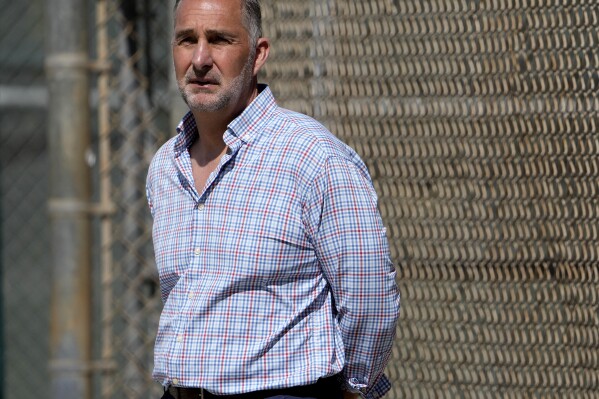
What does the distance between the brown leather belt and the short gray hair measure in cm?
89

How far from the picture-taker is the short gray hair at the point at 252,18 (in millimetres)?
2783

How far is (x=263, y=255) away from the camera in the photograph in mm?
2604

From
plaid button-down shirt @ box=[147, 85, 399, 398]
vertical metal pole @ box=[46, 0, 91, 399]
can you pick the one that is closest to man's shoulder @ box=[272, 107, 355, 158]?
plaid button-down shirt @ box=[147, 85, 399, 398]

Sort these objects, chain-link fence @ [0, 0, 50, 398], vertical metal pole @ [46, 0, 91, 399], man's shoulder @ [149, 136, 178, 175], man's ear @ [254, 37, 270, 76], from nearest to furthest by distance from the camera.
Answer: man's ear @ [254, 37, 270, 76] < man's shoulder @ [149, 136, 178, 175] < vertical metal pole @ [46, 0, 91, 399] < chain-link fence @ [0, 0, 50, 398]

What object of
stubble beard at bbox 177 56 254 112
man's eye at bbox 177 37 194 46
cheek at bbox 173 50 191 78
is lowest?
stubble beard at bbox 177 56 254 112

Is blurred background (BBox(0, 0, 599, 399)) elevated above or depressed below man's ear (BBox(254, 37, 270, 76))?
below

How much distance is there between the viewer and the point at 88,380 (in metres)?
4.24

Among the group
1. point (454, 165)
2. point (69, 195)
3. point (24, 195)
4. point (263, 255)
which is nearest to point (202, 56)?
point (263, 255)

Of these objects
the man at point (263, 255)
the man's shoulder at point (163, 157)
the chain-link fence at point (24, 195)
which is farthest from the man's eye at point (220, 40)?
the chain-link fence at point (24, 195)

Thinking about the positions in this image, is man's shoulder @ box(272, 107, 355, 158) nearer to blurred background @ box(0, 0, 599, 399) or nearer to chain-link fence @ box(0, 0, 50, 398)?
blurred background @ box(0, 0, 599, 399)

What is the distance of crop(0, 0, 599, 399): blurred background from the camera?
335cm

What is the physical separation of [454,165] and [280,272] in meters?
1.12

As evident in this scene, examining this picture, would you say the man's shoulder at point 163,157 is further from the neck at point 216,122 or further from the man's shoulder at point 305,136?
the man's shoulder at point 305,136

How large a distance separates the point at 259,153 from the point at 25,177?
3689 millimetres
